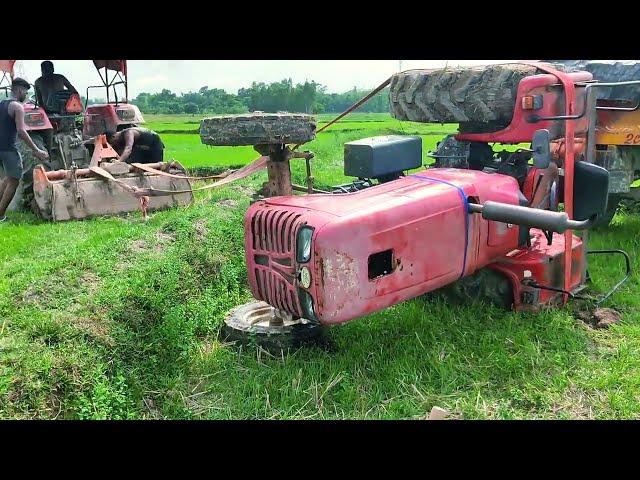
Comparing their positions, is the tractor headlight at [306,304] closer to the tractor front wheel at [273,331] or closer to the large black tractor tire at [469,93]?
the tractor front wheel at [273,331]

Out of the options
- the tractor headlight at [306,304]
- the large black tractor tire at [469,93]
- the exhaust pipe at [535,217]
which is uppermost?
the large black tractor tire at [469,93]

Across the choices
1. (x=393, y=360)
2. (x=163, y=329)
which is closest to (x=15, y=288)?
(x=163, y=329)

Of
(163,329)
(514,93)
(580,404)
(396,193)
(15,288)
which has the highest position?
(514,93)

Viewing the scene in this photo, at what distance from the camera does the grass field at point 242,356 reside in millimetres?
3754

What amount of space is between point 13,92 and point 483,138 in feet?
19.2

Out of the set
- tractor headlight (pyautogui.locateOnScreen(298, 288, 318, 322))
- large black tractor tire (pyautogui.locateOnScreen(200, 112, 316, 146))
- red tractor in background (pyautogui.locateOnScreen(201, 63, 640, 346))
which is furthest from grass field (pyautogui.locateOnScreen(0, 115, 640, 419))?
large black tractor tire (pyautogui.locateOnScreen(200, 112, 316, 146))

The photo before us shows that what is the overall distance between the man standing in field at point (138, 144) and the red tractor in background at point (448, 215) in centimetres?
549

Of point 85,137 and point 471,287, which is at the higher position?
point 85,137

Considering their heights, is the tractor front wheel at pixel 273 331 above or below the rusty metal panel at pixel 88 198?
below

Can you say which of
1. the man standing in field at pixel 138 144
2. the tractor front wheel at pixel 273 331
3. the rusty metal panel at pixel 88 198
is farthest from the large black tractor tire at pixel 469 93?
the man standing in field at pixel 138 144

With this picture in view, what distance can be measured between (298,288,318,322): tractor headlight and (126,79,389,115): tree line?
9.37 metres

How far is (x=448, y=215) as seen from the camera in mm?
4160

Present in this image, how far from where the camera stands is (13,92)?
7852 mm

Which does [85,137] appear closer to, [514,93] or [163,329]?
[163,329]
